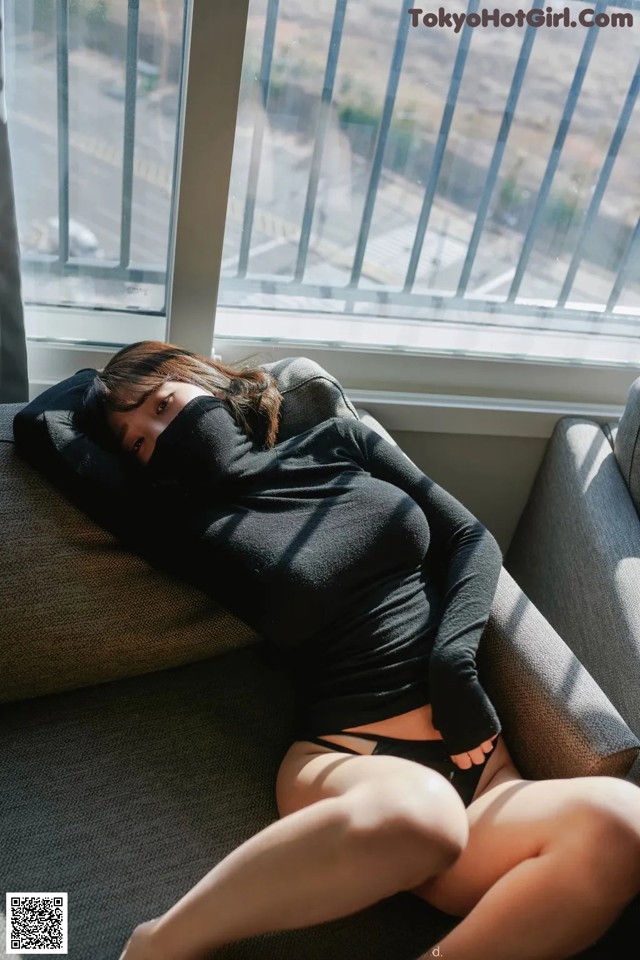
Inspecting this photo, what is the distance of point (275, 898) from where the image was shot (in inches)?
40.3

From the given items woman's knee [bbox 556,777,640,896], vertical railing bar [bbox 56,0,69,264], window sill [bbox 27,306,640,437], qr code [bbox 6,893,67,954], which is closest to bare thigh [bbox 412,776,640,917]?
woman's knee [bbox 556,777,640,896]

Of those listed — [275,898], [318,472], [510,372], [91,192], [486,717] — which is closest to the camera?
[275,898]

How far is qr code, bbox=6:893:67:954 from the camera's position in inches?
41.6

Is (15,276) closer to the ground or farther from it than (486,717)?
farther from it

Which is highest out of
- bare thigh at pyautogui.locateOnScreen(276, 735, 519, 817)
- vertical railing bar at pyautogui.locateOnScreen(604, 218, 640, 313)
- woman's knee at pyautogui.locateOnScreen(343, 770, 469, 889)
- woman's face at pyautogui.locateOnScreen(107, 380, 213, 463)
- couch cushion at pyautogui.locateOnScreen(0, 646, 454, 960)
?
vertical railing bar at pyautogui.locateOnScreen(604, 218, 640, 313)

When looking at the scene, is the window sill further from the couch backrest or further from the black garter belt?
the black garter belt

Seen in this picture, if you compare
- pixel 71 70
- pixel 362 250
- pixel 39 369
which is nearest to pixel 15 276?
pixel 39 369

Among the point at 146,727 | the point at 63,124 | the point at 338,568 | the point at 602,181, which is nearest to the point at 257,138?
the point at 63,124

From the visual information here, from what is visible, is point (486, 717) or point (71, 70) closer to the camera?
point (486, 717)

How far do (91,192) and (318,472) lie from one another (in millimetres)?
803

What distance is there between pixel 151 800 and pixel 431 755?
0.44 meters

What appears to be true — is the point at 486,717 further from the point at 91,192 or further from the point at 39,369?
the point at 91,192

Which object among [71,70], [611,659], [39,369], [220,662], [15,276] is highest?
[71,70]

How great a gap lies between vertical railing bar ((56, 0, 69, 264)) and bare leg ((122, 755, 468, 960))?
4.25ft
